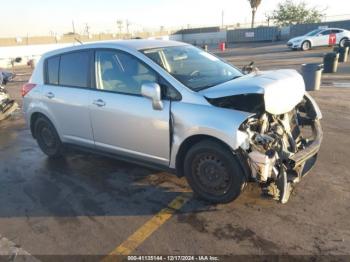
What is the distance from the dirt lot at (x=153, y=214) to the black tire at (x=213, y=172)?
0.17 metres

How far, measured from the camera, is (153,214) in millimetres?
3992

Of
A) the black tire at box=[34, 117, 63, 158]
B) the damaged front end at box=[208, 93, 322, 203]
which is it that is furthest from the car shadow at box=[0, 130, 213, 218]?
the damaged front end at box=[208, 93, 322, 203]

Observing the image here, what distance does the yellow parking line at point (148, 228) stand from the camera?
3.38 m

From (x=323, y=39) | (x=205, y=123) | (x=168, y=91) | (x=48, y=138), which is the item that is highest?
(x=323, y=39)

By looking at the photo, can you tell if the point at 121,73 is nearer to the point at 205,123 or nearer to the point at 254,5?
the point at 205,123

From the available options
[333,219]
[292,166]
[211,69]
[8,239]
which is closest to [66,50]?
[211,69]

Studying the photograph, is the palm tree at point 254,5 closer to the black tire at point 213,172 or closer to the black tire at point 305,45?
the black tire at point 305,45

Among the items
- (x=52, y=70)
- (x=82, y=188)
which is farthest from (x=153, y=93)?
(x=52, y=70)

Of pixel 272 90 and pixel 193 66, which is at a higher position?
pixel 193 66

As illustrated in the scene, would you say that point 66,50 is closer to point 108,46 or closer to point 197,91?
point 108,46

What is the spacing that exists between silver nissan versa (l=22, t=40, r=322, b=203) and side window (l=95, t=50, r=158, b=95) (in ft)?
0.04

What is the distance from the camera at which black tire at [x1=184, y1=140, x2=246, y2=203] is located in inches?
149

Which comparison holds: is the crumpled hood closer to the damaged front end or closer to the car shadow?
the damaged front end

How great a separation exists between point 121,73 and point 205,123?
4.93 ft
